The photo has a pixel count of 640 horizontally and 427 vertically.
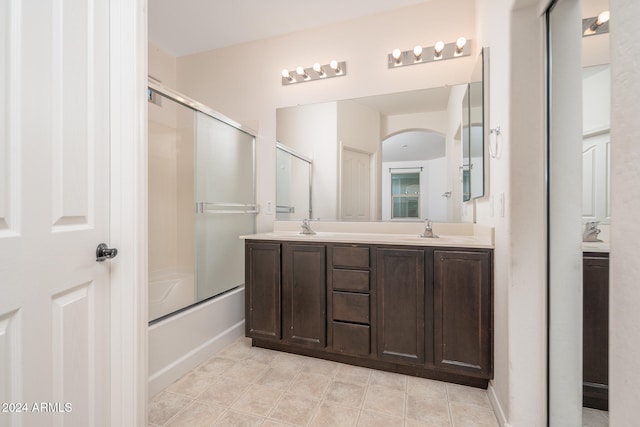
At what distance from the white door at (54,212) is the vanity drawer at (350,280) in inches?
49.7

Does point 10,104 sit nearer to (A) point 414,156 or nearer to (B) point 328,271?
(B) point 328,271

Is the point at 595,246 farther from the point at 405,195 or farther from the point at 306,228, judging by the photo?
the point at 306,228

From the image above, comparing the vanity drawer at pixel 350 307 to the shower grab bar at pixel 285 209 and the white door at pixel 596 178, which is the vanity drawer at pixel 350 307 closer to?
the shower grab bar at pixel 285 209

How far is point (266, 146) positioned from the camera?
106 inches

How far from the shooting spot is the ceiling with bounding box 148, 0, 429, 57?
2.23 meters

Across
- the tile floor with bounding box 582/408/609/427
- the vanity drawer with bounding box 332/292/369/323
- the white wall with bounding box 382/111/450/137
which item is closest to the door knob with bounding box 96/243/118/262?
the vanity drawer with bounding box 332/292/369/323

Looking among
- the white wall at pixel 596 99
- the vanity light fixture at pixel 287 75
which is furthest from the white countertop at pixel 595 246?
the vanity light fixture at pixel 287 75

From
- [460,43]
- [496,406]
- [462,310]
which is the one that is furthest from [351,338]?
[460,43]

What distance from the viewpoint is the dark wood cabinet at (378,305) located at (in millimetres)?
1602

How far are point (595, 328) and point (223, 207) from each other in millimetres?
2365

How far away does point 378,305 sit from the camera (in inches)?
70.6

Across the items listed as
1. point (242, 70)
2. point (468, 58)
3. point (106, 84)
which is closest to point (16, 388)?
point (106, 84)

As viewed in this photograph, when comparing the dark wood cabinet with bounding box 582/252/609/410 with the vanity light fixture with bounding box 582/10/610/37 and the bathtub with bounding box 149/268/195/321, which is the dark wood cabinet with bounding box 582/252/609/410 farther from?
the bathtub with bounding box 149/268/195/321

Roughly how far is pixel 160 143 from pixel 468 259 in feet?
9.13
